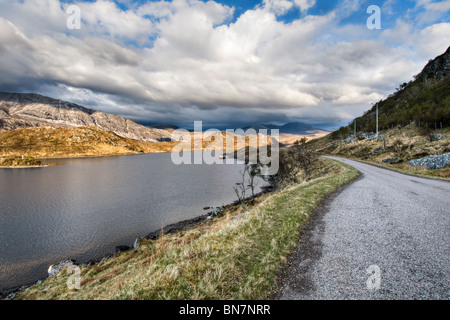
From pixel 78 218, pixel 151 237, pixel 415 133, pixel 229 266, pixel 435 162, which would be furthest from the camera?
pixel 415 133

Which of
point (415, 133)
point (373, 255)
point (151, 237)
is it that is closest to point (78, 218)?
point (151, 237)

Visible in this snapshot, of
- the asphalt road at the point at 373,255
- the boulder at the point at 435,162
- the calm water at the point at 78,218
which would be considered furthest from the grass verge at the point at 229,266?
the boulder at the point at 435,162

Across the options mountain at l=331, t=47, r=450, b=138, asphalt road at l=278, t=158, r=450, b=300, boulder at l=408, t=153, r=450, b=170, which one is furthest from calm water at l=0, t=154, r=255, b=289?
mountain at l=331, t=47, r=450, b=138

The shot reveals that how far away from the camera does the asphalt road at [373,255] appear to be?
448 centimetres

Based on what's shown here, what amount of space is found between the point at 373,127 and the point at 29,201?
139612mm

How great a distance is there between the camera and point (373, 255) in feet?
19.5

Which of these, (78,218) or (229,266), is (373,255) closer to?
(229,266)

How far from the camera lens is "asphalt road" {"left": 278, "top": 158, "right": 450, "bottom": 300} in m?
4.48

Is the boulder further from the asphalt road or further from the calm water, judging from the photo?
the calm water

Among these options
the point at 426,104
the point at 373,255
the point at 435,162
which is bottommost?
the point at 373,255

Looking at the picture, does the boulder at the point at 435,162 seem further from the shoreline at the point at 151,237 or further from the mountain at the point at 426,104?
the mountain at the point at 426,104

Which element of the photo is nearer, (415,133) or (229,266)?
(229,266)
